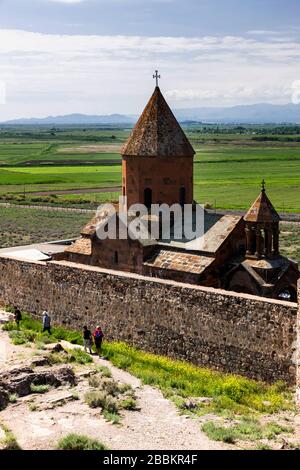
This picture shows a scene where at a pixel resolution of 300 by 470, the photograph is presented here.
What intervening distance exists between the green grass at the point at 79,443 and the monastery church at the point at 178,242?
231 inches

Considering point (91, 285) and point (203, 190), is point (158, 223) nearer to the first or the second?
point (91, 285)

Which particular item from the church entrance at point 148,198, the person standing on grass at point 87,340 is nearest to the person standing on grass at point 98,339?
the person standing on grass at point 87,340

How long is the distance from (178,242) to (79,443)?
715cm

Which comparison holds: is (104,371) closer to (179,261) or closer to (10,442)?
(10,442)

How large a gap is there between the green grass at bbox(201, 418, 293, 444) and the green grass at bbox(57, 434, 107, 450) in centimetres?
144

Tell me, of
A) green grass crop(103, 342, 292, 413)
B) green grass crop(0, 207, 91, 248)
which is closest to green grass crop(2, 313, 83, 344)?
green grass crop(103, 342, 292, 413)

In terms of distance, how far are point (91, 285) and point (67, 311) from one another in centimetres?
104

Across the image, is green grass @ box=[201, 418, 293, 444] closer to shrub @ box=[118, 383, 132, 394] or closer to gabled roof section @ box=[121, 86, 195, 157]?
shrub @ box=[118, 383, 132, 394]

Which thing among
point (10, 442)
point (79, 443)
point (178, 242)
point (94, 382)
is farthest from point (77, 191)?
point (79, 443)

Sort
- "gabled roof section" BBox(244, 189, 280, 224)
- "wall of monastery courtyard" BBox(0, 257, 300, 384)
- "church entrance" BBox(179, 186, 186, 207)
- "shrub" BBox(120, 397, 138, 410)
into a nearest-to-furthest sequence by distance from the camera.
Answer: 1. "shrub" BBox(120, 397, 138, 410)
2. "wall of monastery courtyard" BBox(0, 257, 300, 384)
3. "gabled roof section" BBox(244, 189, 280, 224)
4. "church entrance" BBox(179, 186, 186, 207)

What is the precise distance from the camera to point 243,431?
7.88 meters

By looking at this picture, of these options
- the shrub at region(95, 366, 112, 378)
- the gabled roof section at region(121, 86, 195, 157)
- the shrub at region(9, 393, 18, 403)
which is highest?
the gabled roof section at region(121, 86, 195, 157)

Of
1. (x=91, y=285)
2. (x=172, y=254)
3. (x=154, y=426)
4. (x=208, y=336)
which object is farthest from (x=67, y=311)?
(x=154, y=426)

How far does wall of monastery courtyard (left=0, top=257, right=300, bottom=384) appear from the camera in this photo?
10.2 meters
